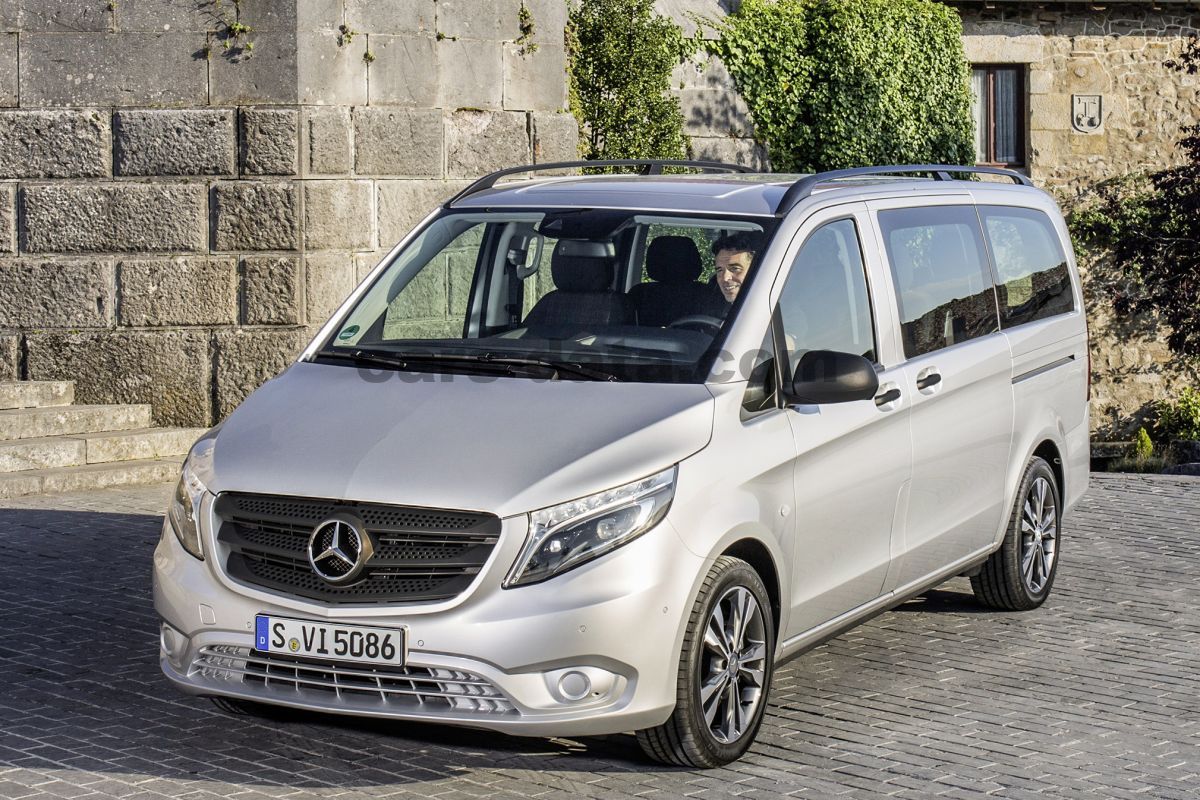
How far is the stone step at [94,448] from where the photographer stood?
11.6 meters

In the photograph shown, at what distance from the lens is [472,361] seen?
5.99 meters

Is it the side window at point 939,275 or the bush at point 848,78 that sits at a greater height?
the bush at point 848,78

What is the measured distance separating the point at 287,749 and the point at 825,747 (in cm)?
180

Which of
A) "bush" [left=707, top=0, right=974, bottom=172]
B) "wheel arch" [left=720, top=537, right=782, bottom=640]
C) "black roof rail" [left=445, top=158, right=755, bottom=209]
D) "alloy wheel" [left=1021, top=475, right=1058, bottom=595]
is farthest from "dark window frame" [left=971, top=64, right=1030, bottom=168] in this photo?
"wheel arch" [left=720, top=537, right=782, bottom=640]

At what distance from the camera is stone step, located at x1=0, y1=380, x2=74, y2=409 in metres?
12.6

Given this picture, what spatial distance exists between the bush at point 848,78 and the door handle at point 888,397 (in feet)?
40.1

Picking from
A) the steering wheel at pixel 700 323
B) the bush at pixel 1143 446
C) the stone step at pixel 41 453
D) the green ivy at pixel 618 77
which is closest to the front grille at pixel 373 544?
the steering wheel at pixel 700 323

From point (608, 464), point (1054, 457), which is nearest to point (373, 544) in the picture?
point (608, 464)

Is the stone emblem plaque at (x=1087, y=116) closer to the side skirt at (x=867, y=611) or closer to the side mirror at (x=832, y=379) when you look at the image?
the side skirt at (x=867, y=611)

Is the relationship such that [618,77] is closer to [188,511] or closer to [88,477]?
[88,477]

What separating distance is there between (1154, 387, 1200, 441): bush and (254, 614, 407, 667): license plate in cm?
1896

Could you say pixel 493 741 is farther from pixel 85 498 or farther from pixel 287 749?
pixel 85 498

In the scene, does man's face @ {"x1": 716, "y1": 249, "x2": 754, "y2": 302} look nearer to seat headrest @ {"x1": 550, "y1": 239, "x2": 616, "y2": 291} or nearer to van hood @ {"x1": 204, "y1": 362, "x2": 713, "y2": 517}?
seat headrest @ {"x1": 550, "y1": 239, "x2": 616, "y2": 291}

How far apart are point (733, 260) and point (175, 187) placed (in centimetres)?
780
